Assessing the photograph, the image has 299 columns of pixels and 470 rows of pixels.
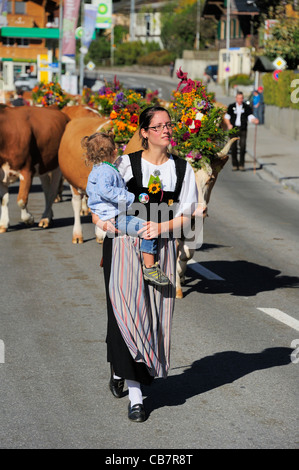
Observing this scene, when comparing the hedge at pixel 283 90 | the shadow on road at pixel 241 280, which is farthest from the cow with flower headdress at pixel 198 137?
the hedge at pixel 283 90

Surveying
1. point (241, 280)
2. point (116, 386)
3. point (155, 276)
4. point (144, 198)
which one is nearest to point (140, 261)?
point (155, 276)

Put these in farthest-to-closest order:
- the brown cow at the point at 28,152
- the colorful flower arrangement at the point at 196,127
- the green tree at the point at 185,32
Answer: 1. the green tree at the point at 185,32
2. the brown cow at the point at 28,152
3. the colorful flower arrangement at the point at 196,127

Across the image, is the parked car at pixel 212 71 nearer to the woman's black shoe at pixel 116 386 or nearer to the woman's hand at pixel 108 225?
the woman's black shoe at pixel 116 386

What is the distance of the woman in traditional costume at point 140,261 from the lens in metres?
6.16

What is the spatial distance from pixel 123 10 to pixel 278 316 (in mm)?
174915

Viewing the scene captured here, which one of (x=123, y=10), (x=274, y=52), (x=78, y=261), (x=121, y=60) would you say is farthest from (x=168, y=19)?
(x=78, y=261)

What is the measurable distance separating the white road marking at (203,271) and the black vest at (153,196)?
503 cm

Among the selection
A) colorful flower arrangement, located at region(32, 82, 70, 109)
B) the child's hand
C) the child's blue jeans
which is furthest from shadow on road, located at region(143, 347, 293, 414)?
colorful flower arrangement, located at region(32, 82, 70, 109)

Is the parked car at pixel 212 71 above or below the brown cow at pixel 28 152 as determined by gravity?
below

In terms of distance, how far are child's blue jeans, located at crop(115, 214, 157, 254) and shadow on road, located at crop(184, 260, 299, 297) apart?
4.32m

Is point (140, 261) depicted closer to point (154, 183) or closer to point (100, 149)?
point (154, 183)

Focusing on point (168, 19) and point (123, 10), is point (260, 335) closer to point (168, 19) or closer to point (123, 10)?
point (168, 19)

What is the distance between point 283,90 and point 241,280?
88.6 feet

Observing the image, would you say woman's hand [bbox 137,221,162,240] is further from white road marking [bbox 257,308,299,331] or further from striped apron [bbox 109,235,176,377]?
white road marking [bbox 257,308,299,331]
